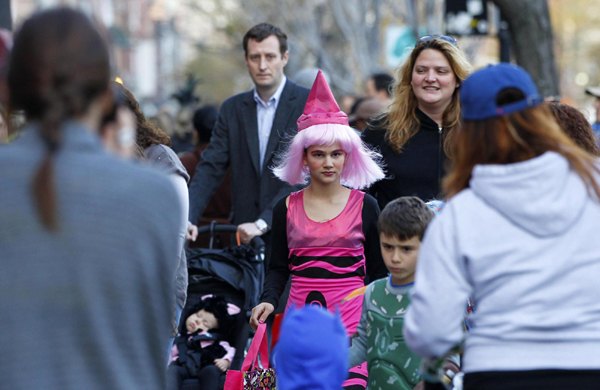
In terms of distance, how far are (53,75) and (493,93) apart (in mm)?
1310

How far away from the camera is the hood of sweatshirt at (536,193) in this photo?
2.50m

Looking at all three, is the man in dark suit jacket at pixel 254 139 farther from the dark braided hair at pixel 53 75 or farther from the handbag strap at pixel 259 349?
the dark braided hair at pixel 53 75

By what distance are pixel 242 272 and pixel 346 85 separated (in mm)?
17806

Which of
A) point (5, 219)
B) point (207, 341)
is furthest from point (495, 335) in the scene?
point (207, 341)

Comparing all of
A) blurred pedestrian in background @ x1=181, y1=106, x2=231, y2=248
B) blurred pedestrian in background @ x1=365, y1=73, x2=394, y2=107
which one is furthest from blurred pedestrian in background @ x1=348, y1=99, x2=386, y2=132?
blurred pedestrian in background @ x1=365, y1=73, x2=394, y2=107

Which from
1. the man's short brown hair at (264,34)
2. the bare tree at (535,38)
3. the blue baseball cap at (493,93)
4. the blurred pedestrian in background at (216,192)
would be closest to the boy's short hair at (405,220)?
the blue baseball cap at (493,93)

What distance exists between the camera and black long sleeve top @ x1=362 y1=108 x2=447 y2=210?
4879 mm

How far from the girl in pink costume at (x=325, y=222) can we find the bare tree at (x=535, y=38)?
21.6ft

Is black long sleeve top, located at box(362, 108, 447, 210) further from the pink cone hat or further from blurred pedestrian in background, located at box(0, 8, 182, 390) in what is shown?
blurred pedestrian in background, located at box(0, 8, 182, 390)

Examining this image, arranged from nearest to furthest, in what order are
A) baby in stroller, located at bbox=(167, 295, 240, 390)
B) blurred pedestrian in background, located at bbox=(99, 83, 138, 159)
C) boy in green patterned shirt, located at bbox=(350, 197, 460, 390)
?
blurred pedestrian in background, located at bbox=(99, 83, 138, 159) → boy in green patterned shirt, located at bbox=(350, 197, 460, 390) → baby in stroller, located at bbox=(167, 295, 240, 390)

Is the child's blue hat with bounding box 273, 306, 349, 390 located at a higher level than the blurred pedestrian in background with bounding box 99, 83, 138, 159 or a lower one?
lower

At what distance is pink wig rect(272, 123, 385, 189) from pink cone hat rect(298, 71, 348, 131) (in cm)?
4

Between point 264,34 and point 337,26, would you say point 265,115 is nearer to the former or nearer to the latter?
point 264,34

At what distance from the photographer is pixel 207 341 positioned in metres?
5.32
